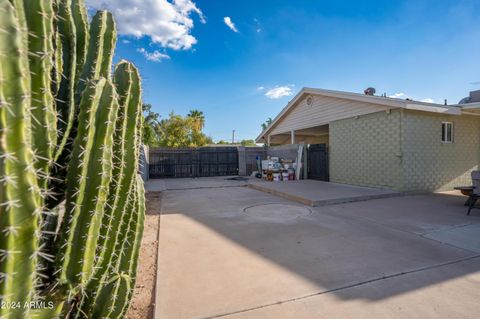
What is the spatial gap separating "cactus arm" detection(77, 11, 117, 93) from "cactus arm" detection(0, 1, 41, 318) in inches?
30.6

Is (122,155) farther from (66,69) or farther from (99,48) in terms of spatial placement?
(99,48)

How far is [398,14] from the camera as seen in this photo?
28.5 feet

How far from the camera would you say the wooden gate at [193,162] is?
51.3ft

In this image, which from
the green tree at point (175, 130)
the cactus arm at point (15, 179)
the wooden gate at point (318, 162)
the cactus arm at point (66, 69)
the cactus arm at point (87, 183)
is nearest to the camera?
the cactus arm at point (15, 179)

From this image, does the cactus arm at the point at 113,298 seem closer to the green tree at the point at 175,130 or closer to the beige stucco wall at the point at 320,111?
the beige stucco wall at the point at 320,111

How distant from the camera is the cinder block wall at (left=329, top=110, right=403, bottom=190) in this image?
28.2 ft

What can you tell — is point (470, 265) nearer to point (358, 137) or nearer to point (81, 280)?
point (81, 280)

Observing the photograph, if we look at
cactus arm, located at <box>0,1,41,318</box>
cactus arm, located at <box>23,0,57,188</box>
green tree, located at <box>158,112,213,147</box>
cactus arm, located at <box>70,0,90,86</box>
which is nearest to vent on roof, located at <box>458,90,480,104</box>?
cactus arm, located at <box>70,0,90,86</box>

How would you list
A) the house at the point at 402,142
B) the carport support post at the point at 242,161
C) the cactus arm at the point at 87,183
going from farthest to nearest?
1. the carport support post at the point at 242,161
2. the house at the point at 402,142
3. the cactus arm at the point at 87,183

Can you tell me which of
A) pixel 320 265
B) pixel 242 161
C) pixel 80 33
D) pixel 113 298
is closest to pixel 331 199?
pixel 320 265

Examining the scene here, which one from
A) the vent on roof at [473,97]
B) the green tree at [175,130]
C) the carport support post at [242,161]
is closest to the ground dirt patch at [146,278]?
the carport support post at [242,161]

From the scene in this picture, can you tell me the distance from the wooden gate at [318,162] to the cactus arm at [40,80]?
12.0 metres

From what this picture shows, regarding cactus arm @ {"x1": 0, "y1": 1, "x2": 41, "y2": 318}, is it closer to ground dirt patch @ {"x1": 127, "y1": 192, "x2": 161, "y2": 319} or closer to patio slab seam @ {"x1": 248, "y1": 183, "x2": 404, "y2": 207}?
ground dirt patch @ {"x1": 127, "y1": 192, "x2": 161, "y2": 319}

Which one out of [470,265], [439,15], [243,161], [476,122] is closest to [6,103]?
[470,265]
